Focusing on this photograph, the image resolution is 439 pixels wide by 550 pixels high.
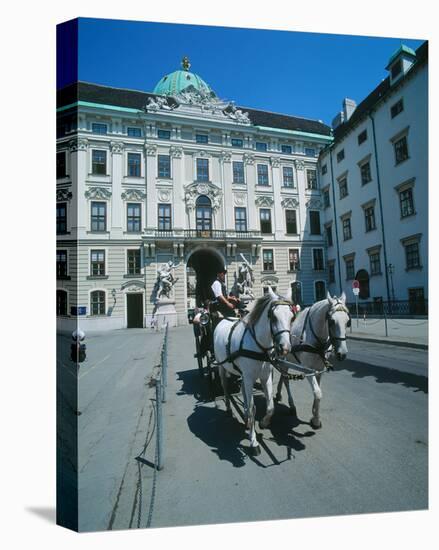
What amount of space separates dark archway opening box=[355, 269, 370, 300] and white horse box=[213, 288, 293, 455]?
4.94ft

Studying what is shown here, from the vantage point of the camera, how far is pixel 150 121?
386cm

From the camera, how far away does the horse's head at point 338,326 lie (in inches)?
120

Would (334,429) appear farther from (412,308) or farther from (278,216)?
(278,216)

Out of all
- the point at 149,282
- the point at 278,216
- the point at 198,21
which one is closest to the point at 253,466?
the point at 149,282

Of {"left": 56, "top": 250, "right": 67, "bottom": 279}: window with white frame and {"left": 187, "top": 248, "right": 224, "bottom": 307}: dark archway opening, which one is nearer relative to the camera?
{"left": 56, "top": 250, "right": 67, "bottom": 279}: window with white frame

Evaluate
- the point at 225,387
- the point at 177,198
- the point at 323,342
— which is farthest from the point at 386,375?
the point at 177,198

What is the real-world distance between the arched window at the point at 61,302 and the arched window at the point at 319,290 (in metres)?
3.17

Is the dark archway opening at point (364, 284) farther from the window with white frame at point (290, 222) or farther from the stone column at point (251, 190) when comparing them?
the stone column at point (251, 190)

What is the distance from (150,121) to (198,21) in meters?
1.28

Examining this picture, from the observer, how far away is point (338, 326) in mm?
3113

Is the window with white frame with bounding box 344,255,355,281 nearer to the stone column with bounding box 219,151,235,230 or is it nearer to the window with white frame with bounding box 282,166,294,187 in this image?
the window with white frame with bounding box 282,166,294,187

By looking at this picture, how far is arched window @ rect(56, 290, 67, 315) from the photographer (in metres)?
2.84

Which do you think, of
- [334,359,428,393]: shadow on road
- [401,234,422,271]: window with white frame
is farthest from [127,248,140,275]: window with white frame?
[334,359,428,393]: shadow on road

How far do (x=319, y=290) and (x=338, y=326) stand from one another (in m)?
0.88
